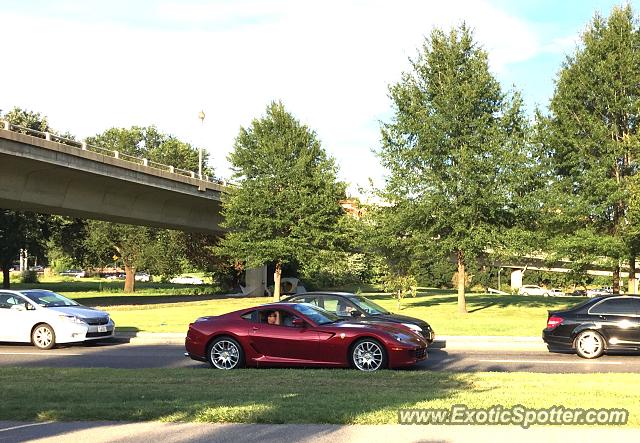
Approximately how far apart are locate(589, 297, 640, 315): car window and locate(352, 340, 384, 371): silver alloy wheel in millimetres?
5703

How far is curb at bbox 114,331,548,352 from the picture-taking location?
16.5 m

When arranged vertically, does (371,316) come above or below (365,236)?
below

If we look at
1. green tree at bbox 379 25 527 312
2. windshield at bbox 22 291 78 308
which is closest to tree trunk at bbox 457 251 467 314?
green tree at bbox 379 25 527 312

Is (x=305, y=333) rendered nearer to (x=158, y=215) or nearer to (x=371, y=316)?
(x=371, y=316)

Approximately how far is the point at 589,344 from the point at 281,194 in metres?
20.9

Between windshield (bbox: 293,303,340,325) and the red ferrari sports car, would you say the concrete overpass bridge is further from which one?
windshield (bbox: 293,303,340,325)

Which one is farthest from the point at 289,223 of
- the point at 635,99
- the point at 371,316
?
the point at 371,316

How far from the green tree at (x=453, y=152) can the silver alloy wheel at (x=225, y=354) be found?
14.9 m

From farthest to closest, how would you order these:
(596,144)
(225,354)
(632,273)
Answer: (632,273), (596,144), (225,354)

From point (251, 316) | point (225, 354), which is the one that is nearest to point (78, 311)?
point (225, 354)

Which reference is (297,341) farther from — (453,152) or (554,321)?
(453,152)

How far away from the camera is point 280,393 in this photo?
8.57m

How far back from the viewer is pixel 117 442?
20.3 feet

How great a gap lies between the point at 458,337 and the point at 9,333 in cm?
1124
